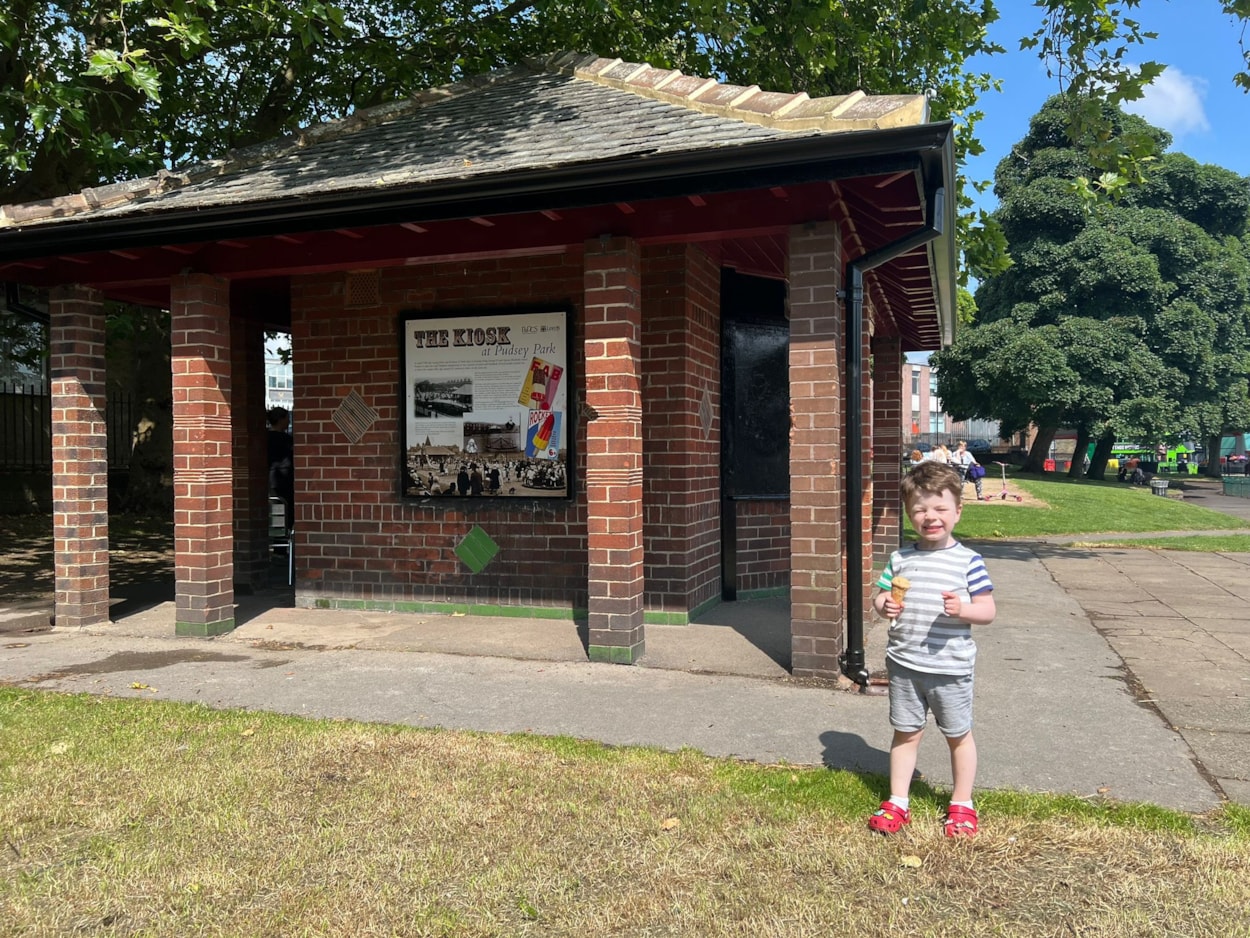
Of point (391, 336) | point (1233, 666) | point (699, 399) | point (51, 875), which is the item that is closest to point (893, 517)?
point (699, 399)

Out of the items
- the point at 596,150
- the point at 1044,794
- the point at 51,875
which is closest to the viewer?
the point at 51,875

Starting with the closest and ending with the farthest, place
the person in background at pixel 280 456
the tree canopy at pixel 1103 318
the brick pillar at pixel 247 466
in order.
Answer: the brick pillar at pixel 247 466 → the person in background at pixel 280 456 → the tree canopy at pixel 1103 318

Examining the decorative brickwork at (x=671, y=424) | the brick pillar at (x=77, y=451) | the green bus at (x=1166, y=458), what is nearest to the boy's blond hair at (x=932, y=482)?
the decorative brickwork at (x=671, y=424)

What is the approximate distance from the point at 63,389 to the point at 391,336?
2.67 metres

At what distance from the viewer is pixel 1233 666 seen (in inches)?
253

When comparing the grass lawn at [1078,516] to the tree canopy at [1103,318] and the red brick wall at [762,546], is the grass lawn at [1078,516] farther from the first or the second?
the tree canopy at [1103,318]

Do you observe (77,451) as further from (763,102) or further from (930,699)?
(930,699)

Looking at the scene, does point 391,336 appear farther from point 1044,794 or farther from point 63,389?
point 1044,794

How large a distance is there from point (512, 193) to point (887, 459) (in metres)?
7.60

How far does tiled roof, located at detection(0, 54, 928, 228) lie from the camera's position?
5789 millimetres

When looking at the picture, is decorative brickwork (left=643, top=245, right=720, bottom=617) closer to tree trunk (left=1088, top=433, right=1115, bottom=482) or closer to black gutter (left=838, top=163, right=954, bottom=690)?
black gutter (left=838, top=163, right=954, bottom=690)

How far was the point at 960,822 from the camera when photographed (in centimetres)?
353

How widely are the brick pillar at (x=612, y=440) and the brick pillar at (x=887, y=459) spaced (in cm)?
617

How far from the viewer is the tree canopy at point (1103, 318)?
1330 inches
